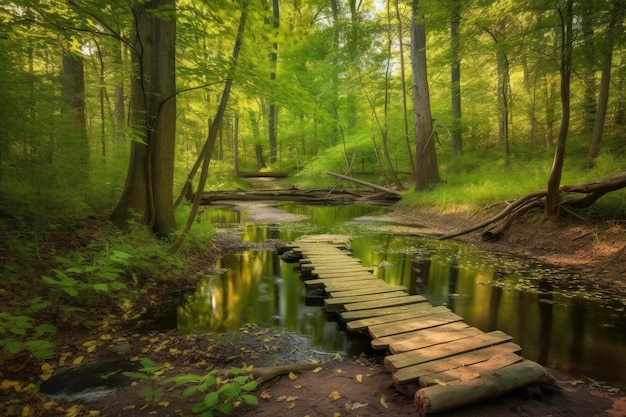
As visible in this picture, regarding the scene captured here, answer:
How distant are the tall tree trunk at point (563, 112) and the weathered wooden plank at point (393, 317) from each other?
496 cm

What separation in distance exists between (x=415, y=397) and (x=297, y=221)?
1071cm

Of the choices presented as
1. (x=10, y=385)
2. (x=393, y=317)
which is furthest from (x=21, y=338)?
(x=393, y=317)

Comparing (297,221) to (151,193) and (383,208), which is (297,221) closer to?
(383,208)

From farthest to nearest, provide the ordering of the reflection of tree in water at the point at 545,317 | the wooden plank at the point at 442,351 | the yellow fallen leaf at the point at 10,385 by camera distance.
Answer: the reflection of tree in water at the point at 545,317 → the wooden plank at the point at 442,351 → the yellow fallen leaf at the point at 10,385

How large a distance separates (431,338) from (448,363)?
0.53 metres

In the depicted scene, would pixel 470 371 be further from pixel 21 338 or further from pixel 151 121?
pixel 151 121

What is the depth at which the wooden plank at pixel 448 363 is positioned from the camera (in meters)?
2.90

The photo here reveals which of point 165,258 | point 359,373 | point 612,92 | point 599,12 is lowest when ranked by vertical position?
point 359,373

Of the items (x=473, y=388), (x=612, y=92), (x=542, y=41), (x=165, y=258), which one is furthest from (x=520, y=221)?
(x=612, y=92)

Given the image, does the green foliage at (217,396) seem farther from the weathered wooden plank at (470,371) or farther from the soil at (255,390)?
the weathered wooden plank at (470,371)

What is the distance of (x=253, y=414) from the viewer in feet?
8.41

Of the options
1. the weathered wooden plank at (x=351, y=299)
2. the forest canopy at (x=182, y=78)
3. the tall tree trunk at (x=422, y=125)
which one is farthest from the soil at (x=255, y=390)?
the tall tree trunk at (x=422, y=125)

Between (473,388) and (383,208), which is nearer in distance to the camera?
(473,388)

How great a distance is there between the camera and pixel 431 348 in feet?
11.1
